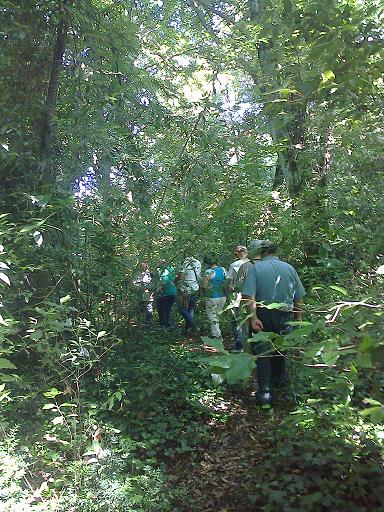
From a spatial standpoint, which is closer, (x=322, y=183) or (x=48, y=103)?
(x=48, y=103)

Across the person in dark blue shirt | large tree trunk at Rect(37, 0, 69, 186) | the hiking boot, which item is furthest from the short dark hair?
large tree trunk at Rect(37, 0, 69, 186)

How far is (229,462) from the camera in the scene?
4.42m

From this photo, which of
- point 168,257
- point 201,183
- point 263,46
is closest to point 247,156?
point 201,183

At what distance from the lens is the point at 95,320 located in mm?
5734

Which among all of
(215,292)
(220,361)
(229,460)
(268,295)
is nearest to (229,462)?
(229,460)

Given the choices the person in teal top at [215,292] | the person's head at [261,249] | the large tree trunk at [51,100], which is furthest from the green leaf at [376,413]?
the person in teal top at [215,292]

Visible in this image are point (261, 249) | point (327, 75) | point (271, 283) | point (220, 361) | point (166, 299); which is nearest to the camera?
point (220, 361)

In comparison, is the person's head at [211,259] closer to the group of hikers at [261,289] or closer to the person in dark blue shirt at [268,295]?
the group of hikers at [261,289]

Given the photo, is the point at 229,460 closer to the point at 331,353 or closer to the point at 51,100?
the point at 331,353

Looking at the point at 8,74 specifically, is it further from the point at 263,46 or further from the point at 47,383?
the point at 263,46

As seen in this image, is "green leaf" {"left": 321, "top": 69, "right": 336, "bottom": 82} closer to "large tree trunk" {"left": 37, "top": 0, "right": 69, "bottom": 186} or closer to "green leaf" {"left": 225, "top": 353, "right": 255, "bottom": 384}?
"green leaf" {"left": 225, "top": 353, "right": 255, "bottom": 384}

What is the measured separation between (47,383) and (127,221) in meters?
2.18

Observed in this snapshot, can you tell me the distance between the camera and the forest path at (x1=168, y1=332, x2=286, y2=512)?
3.80 m

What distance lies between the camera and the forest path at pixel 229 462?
380 centimetres
